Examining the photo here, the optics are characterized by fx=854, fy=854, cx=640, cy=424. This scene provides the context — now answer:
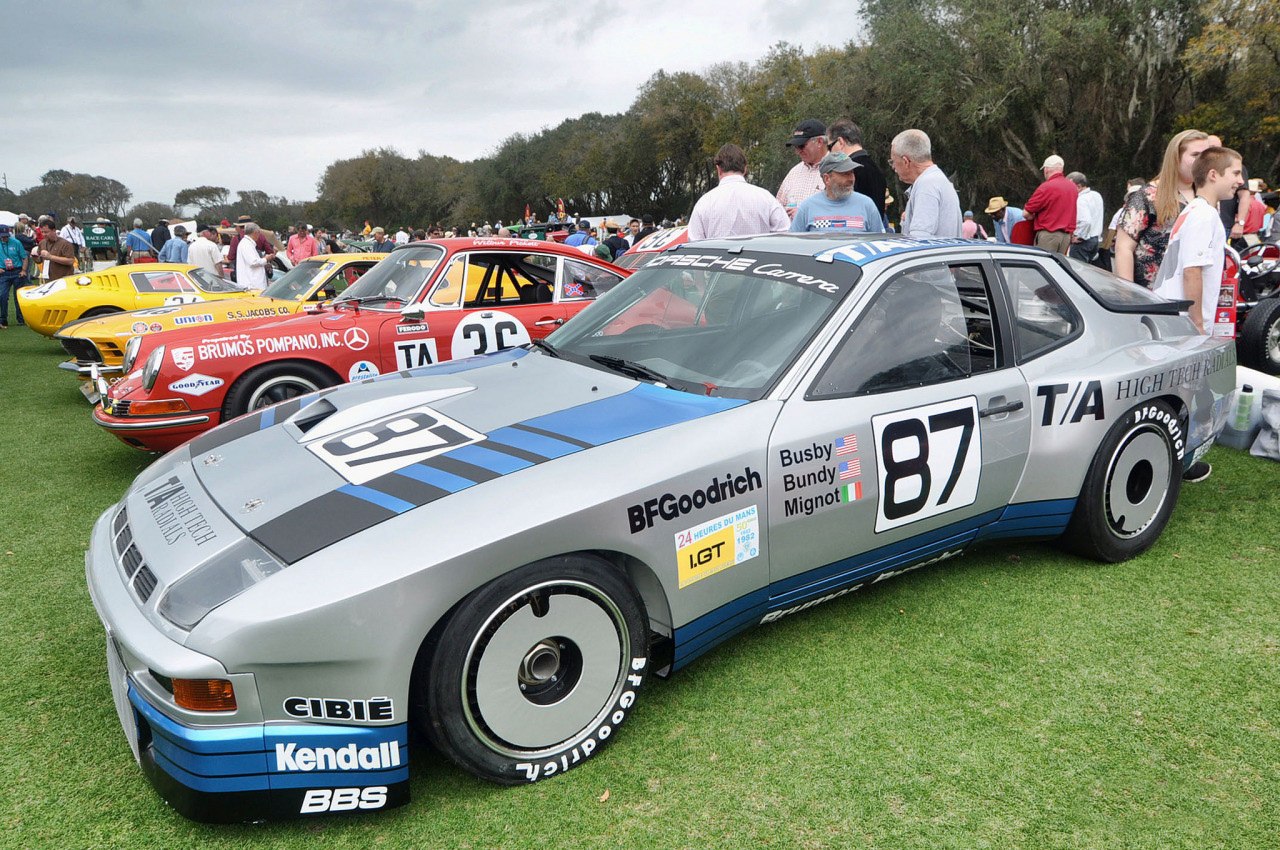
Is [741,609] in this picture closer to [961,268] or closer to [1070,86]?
[961,268]

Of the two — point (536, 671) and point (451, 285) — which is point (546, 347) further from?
point (451, 285)

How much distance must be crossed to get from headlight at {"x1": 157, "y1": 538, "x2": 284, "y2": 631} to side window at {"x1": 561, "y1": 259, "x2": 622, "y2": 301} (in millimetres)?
4171

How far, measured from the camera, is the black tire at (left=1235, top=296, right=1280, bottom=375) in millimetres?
6996

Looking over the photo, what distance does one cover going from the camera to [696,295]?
3.36 metres

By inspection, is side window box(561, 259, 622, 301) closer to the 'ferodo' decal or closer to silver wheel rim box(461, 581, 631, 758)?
the 'ferodo' decal

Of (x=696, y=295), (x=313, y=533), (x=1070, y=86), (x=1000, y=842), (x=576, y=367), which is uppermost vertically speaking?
(x=1070, y=86)

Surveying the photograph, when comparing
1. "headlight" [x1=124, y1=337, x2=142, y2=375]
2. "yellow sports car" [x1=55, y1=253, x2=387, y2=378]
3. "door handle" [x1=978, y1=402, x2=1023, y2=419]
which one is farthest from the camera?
"yellow sports car" [x1=55, y1=253, x2=387, y2=378]

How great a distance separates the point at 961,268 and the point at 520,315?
3306 mm

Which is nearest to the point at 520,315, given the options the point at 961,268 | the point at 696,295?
the point at 696,295

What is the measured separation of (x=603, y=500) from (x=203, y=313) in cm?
628

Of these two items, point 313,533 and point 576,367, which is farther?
point 576,367

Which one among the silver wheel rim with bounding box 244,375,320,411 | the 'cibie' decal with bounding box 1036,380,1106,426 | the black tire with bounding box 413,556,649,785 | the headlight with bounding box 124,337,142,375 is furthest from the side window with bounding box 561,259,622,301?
the black tire with bounding box 413,556,649,785

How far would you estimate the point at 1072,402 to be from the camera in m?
3.36

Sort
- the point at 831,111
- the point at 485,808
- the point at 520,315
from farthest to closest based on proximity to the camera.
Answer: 1. the point at 831,111
2. the point at 520,315
3. the point at 485,808
